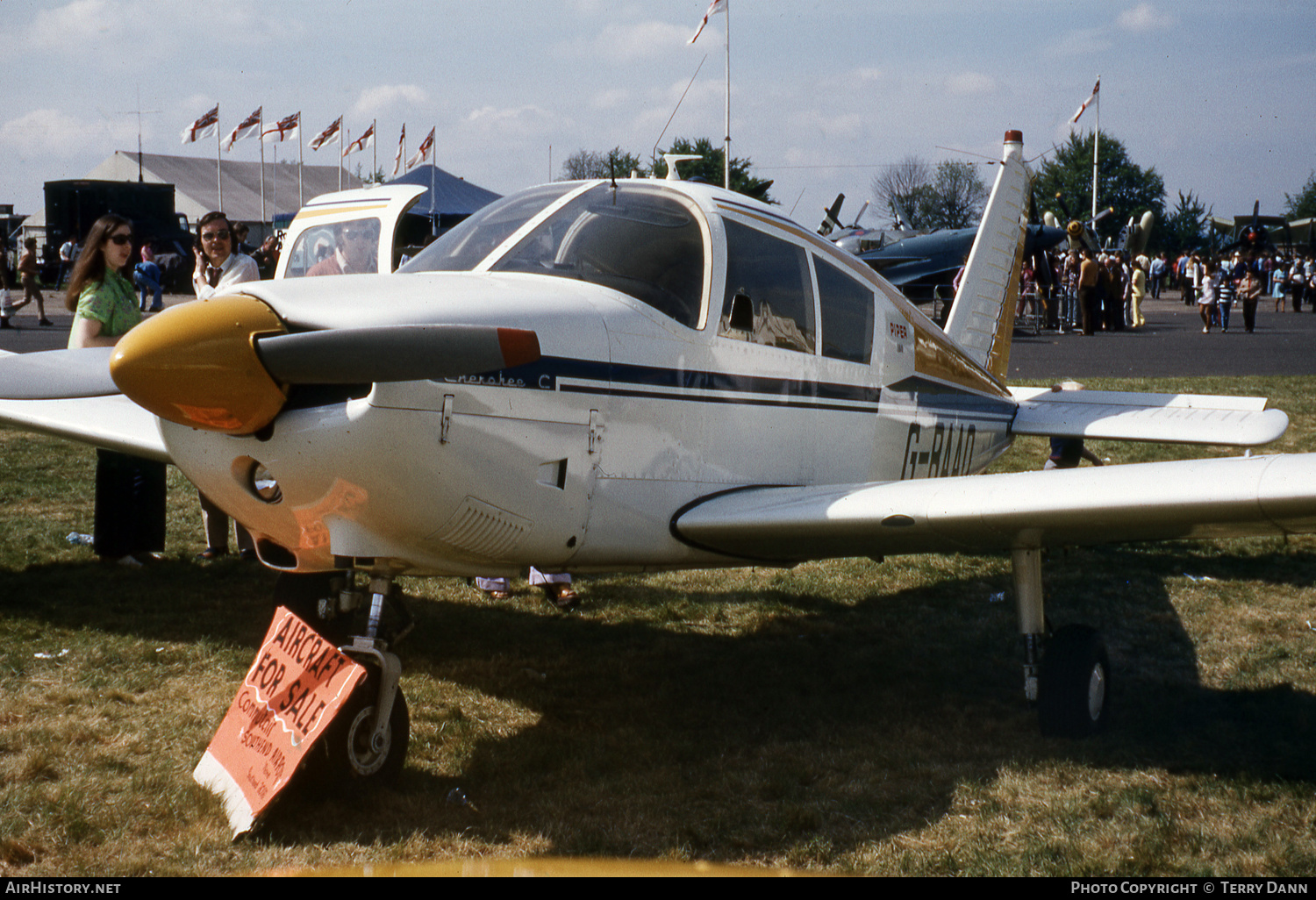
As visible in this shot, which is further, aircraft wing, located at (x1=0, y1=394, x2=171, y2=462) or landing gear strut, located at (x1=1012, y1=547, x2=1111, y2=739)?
aircraft wing, located at (x1=0, y1=394, x2=171, y2=462)

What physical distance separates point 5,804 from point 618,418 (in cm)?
242

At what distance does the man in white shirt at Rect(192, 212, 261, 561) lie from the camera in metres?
6.30

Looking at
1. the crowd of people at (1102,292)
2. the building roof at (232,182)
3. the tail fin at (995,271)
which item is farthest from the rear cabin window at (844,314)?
the building roof at (232,182)

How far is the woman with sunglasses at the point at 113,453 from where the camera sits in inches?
239

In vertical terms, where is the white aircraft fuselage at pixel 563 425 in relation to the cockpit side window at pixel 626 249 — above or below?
below

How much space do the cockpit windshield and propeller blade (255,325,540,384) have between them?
1.05 meters

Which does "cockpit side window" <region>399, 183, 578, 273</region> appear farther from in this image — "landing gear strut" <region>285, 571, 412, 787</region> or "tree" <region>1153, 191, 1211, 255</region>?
"tree" <region>1153, 191, 1211, 255</region>

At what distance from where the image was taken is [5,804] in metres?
3.57

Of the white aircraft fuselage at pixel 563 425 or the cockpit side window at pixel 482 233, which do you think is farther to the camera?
the cockpit side window at pixel 482 233

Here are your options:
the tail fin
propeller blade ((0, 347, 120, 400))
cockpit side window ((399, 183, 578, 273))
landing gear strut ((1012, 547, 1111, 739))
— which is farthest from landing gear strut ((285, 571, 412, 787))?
the tail fin

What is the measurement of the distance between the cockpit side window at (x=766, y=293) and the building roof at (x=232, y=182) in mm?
55329

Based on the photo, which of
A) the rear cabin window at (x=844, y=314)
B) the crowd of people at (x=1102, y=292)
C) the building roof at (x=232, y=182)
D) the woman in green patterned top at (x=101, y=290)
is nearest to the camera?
the rear cabin window at (x=844, y=314)

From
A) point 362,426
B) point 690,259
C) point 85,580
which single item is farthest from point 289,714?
point 85,580

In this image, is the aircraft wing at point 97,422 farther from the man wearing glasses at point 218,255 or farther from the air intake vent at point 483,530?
the air intake vent at point 483,530
